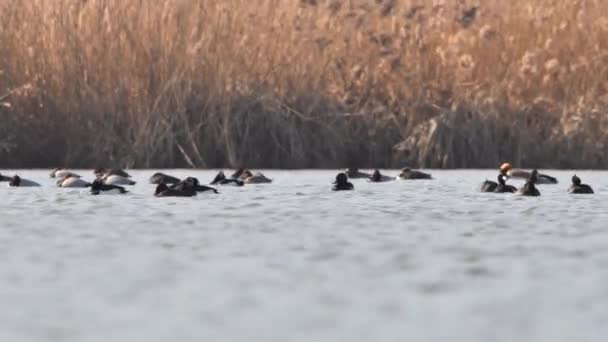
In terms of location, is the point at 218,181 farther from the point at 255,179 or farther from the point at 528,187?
the point at 528,187

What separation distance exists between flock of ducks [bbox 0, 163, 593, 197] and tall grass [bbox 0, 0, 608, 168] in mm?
1156

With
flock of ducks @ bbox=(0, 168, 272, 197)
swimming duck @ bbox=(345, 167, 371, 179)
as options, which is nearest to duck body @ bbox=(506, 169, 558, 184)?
swimming duck @ bbox=(345, 167, 371, 179)

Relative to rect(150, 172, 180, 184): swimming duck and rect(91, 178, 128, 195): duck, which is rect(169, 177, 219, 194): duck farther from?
rect(150, 172, 180, 184): swimming duck

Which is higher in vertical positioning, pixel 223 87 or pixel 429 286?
pixel 223 87

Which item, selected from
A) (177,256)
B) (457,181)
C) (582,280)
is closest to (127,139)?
(457,181)

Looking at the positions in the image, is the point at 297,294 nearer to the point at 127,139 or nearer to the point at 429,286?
the point at 429,286

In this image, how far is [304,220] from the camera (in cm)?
994

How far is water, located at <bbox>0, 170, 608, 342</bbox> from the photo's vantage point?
5.46 m

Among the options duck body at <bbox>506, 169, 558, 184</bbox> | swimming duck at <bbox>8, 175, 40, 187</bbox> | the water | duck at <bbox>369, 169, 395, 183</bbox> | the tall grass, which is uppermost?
the tall grass

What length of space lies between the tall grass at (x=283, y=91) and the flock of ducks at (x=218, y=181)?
3.79 ft

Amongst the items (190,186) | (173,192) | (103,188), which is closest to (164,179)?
(103,188)

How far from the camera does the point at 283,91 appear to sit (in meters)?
16.7

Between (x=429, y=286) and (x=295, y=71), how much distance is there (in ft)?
34.6

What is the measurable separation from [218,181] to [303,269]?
668 centimetres
